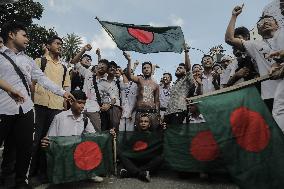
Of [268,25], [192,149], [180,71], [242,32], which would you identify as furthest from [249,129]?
[180,71]

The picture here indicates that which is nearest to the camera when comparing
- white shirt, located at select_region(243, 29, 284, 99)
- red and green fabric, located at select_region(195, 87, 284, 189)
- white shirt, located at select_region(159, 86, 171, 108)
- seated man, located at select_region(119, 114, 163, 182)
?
red and green fabric, located at select_region(195, 87, 284, 189)

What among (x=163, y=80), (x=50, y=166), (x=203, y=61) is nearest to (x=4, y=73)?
(x=50, y=166)

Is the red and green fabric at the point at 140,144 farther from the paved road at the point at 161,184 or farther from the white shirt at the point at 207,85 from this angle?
the white shirt at the point at 207,85

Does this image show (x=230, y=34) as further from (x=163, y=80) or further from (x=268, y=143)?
(x=163, y=80)

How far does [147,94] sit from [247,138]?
354 cm

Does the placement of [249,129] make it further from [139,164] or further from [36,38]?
[36,38]

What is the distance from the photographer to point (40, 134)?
5.22 meters

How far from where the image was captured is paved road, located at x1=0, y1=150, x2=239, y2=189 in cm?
486

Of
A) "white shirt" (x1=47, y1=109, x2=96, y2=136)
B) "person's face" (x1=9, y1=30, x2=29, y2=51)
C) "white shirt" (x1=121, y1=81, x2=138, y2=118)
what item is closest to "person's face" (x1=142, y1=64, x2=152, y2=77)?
"white shirt" (x1=121, y1=81, x2=138, y2=118)

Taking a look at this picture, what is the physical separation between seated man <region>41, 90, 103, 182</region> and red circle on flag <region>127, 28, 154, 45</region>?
2786mm

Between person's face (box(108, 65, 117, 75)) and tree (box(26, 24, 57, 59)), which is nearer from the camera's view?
person's face (box(108, 65, 117, 75))

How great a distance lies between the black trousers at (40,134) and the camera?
17.0 feet

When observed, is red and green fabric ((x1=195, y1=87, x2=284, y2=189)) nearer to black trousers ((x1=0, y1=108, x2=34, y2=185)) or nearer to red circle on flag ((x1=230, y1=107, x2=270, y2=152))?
red circle on flag ((x1=230, y1=107, x2=270, y2=152))

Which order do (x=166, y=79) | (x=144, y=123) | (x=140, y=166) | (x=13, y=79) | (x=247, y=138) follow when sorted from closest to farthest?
(x=247, y=138), (x=13, y=79), (x=140, y=166), (x=144, y=123), (x=166, y=79)
